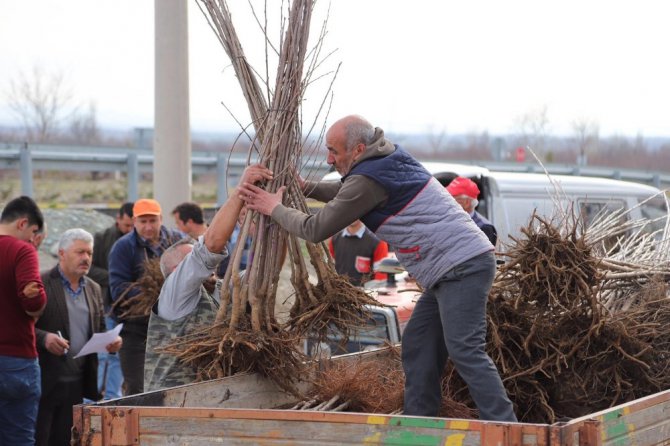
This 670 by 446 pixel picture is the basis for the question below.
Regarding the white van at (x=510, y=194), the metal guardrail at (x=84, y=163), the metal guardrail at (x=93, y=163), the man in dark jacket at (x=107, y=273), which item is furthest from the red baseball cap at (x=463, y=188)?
the metal guardrail at (x=84, y=163)

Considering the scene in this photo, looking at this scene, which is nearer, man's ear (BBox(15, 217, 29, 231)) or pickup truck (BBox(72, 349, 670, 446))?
pickup truck (BBox(72, 349, 670, 446))

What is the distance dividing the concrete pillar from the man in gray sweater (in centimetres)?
480

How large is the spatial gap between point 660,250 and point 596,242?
85 cm

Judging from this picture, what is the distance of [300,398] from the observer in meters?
4.51

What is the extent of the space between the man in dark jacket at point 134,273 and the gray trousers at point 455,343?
3167 mm

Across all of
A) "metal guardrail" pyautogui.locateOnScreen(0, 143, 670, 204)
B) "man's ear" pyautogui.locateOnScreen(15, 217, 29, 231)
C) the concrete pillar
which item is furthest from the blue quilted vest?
"metal guardrail" pyautogui.locateOnScreen(0, 143, 670, 204)

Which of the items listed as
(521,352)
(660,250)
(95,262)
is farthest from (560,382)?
(95,262)

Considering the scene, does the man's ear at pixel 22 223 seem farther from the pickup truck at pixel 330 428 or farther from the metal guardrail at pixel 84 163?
the metal guardrail at pixel 84 163

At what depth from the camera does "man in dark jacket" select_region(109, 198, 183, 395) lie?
23.2 ft

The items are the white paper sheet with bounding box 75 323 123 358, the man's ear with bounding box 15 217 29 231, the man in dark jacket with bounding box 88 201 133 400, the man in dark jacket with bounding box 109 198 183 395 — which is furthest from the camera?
the man in dark jacket with bounding box 88 201 133 400

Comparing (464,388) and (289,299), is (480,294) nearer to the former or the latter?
(464,388)

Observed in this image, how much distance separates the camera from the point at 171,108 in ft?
29.1

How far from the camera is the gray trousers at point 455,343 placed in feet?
12.9

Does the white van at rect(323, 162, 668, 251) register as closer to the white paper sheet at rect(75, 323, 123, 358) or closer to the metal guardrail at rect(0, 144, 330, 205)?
the white paper sheet at rect(75, 323, 123, 358)
